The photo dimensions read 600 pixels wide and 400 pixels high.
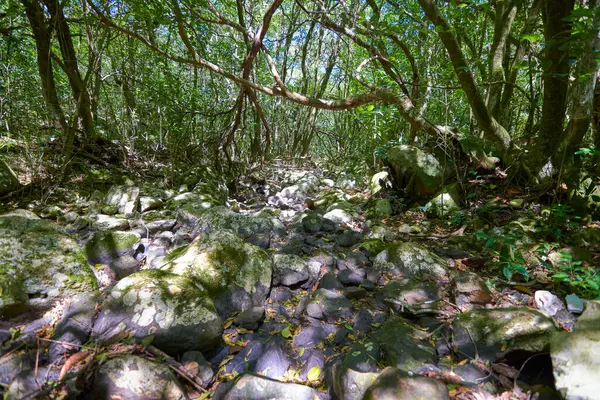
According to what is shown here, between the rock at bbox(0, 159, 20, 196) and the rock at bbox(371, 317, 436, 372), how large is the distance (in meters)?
4.76

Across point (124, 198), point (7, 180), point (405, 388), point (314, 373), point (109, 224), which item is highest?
point (7, 180)

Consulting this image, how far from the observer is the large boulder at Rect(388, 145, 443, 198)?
4641mm

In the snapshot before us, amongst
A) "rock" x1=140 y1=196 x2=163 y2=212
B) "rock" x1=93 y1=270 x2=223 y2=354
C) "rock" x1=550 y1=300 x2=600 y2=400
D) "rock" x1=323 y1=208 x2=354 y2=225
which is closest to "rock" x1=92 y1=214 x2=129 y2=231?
"rock" x1=140 y1=196 x2=163 y2=212

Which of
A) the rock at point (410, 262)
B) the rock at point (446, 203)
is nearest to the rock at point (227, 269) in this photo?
the rock at point (410, 262)

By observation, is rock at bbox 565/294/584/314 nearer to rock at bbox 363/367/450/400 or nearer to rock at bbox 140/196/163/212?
rock at bbox 363/367/450/400

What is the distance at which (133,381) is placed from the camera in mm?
1317

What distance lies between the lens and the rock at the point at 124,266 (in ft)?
7.89

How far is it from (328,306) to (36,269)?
1.94 m

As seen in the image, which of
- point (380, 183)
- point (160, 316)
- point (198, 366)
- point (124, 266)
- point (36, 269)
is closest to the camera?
point (198, 366)

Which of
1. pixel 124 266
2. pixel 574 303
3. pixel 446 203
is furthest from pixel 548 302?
pixel 124 266

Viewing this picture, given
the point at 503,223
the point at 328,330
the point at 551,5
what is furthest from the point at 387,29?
the point at 328,330

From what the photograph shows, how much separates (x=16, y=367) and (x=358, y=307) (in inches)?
75.4

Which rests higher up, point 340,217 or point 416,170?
point 416,170

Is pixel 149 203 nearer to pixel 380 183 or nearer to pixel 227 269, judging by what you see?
pixel 227 269
